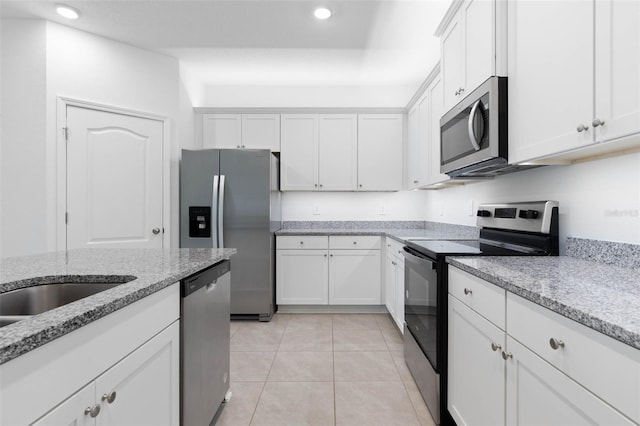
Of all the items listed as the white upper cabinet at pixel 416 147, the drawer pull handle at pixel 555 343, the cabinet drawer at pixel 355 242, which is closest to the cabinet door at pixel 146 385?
the drawer pull handle at pixel 555 343

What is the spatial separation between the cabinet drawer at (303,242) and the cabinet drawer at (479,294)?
1.95m

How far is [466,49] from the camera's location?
1.87 metres

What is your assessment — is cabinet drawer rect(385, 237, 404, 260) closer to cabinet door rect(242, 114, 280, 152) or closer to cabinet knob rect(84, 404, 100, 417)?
cabinet door rect(242, 114, 280, 152)

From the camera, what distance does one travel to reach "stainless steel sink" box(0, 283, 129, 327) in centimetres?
111

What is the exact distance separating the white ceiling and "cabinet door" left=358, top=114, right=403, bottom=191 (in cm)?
52

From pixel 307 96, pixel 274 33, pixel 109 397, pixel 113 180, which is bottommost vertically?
pixel 109 397

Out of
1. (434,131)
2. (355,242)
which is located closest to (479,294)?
(434,131)

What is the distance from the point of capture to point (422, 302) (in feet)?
6.23

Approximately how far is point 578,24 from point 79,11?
3.31 metres

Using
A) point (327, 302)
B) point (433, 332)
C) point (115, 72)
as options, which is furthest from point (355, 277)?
point (115, 72)

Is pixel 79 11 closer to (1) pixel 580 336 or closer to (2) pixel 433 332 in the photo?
(2) pixel 433 332

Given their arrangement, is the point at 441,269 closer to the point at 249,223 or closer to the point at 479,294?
the point at 479,294

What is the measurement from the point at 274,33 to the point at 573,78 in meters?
2.38

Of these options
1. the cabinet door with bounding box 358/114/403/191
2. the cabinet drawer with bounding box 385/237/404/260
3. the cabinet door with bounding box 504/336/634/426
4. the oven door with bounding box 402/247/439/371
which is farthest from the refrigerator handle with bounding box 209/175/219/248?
the cabinet door with bounding box 504/336/634/426
